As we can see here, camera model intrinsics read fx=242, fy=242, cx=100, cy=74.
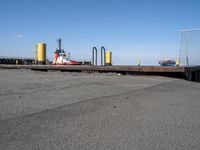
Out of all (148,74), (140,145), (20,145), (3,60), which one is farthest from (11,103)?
(3,60)

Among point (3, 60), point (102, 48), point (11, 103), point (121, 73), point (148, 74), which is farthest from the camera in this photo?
point (3, 60)

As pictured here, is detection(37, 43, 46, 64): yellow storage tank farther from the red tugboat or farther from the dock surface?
the dock surface

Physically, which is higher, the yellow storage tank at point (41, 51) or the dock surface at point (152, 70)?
the yellow storage tank at point (41, 51)

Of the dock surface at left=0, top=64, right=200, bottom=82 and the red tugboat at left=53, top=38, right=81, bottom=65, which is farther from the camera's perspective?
the red tugboat at left=53, top=38, right=81, bottom=65

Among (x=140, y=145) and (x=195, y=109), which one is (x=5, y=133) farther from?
(x=195, y=109)

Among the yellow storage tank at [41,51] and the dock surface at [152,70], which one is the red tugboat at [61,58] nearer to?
the yellow storage tank at [41,51]

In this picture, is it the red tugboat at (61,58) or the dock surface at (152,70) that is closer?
the dock surface at (152,70)

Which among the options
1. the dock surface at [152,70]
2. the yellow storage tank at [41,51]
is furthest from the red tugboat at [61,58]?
the dock surface at [152,70]

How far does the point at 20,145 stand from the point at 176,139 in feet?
7.88

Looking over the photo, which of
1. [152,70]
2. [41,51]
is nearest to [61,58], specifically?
[41,51]

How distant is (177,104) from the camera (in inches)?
273

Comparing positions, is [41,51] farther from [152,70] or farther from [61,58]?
[152,70]

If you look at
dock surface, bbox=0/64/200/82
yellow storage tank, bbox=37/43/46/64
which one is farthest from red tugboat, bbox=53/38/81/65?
dock surface, bbox=0/64/200/82

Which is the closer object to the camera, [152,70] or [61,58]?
[152,70]
